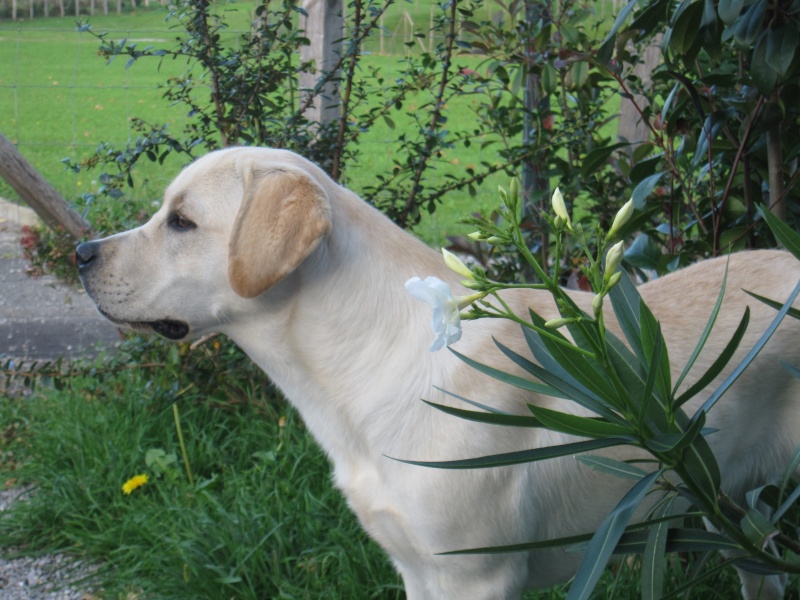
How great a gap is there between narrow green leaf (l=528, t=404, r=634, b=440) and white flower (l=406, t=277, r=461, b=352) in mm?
226

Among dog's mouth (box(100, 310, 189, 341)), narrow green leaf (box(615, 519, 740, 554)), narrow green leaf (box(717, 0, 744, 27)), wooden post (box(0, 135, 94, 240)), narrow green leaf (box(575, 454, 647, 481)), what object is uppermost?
narrow green leaf (box(717, 0, 744, 27))

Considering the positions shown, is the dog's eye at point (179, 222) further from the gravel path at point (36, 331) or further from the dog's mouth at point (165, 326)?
the gravel path at point (36, 331)

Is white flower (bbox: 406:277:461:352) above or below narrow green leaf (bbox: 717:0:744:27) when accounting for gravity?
below

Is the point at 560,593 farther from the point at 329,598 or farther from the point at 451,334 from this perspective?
the point at 451,334

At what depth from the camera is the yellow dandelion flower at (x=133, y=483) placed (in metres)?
3.61

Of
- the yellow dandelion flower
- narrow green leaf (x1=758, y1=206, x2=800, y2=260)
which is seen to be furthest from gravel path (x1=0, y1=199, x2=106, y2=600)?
narrow green leaf (x1=758, y1=206, x2=800, y2=260)

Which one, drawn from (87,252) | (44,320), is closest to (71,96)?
(44,320)

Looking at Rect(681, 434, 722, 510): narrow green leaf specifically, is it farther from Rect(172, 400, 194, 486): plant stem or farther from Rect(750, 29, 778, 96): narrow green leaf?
Rect(172, 400, 194, 486): plant stem

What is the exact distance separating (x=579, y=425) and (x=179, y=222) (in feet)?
4.86

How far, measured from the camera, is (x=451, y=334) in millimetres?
1314

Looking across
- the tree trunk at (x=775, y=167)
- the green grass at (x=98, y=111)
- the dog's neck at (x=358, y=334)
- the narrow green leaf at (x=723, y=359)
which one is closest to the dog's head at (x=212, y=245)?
the dog's neck at (x=358, y=334)

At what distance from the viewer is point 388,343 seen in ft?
7.86

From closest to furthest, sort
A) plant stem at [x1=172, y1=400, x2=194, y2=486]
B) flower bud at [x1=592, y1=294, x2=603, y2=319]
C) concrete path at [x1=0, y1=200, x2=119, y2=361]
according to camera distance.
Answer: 1. flower bud at [x1=592, y1=294, x2=603, y2=319]
2. plant stem at [x1=172, y1=400, x2=194, y2=486]
3. concrete path at [x1=0, y1=200, x2=119, y2=361]

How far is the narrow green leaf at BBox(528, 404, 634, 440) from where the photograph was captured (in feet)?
4.76
